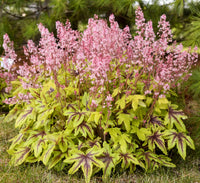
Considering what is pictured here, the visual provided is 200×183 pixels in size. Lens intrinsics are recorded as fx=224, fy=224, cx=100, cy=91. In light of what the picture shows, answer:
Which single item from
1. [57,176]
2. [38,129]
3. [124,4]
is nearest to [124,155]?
[57,176]

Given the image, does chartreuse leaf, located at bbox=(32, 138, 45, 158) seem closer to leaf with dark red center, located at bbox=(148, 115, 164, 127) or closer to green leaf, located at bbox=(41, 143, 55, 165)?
green leaf, located at bbox=(41, 143, 55, 165)

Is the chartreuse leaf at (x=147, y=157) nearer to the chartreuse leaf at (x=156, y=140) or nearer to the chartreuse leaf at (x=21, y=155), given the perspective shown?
the chartreuse leaf at (x=156, y=140)

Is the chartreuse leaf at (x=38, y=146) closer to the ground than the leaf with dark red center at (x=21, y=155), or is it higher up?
higher up

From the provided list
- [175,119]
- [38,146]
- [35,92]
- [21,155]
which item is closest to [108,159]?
[38,146]

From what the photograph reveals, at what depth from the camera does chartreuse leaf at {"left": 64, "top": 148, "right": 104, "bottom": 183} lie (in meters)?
2.11

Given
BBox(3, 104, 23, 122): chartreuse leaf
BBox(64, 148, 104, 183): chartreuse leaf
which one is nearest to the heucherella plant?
BBox(64, 148, 104, 183): chartreuse leaf

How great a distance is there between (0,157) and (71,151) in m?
0.98

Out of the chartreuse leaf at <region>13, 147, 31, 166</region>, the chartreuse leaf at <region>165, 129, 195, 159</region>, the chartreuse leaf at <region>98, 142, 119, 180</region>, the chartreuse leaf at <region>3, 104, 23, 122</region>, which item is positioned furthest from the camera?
the chartreuse leaf at <region>3, 104, 23, 122</region>

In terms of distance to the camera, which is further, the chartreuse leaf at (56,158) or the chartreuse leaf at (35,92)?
the chartreuse leaf at (35,92)

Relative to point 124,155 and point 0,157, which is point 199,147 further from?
point 0,157

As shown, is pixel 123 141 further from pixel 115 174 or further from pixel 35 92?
pixel 35 92

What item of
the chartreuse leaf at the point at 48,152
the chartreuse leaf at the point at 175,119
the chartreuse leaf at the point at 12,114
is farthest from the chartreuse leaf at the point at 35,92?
the chartreuse leaf at the point at 175,119

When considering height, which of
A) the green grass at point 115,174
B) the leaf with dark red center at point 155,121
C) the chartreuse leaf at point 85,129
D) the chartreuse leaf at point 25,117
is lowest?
the green grass at point 115,174

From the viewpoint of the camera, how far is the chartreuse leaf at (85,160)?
211 cm
